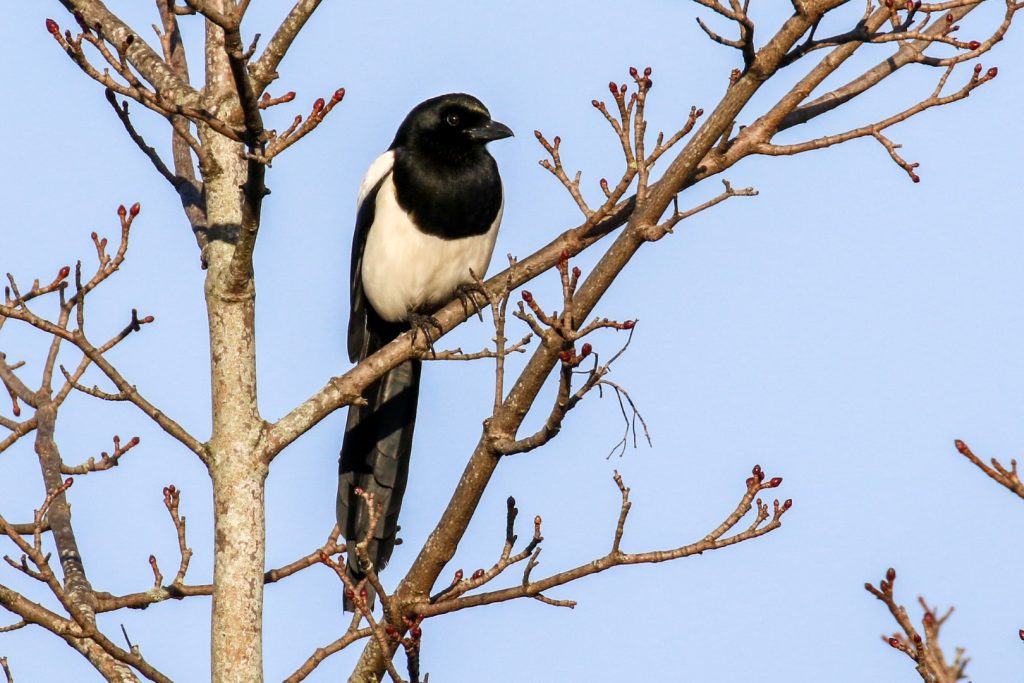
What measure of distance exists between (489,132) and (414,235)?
61cm

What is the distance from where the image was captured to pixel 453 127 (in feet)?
21.6

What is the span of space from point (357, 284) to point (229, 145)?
1.98 meters

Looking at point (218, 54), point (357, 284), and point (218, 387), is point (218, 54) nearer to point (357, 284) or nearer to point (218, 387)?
point (218, 387)

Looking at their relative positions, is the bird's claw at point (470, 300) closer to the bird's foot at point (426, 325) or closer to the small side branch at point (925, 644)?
the bird's foot at point (426, 325)

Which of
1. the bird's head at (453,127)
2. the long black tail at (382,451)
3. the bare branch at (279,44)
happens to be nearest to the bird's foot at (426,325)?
the long black tail at (382,451)

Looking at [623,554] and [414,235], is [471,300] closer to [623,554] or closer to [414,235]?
[414,235]

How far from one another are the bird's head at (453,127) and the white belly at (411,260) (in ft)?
0.88

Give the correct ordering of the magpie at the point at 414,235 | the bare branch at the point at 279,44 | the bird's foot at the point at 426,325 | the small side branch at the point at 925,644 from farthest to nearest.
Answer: the magpie at the point at 414,235
the bird's foot at the point at 426,325
the bare branch at the point at 279,44
the small side branch at the point at 925,644

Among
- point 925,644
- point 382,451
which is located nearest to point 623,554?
point 925,644

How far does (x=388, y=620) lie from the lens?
12.7 feet

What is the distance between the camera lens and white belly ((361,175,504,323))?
21.1ft

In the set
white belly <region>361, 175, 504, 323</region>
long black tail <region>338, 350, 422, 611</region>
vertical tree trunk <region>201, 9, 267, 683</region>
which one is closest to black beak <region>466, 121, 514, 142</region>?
white belly <region>361, 175, 504, 323</region>

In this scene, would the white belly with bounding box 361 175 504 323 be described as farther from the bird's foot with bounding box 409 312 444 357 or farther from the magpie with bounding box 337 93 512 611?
the bird's foot with bounding box 409 312 444 357

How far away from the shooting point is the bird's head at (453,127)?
6.56 metres
